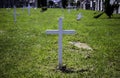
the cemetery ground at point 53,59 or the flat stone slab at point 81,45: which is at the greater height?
the cemetery ground at point 53,59

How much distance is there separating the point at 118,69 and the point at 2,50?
4.01m

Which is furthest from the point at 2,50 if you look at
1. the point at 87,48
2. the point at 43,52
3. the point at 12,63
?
the point at 87,48

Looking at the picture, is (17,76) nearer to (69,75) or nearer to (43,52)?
(69,75)

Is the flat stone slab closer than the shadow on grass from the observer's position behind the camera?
No

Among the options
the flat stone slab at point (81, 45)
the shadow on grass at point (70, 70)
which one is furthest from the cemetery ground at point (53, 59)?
the flat stone slab at point (81, 45)

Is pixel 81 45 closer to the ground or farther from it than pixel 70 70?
closer to the ground

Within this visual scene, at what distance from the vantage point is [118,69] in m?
8.26

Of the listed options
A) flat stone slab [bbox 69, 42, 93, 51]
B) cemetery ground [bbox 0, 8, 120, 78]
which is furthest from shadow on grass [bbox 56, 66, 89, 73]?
flat stone slab [bbox 69, 42, 93, 51]

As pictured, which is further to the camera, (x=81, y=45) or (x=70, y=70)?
(x=81, y=45)

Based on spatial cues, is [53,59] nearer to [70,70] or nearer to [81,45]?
[70,70]

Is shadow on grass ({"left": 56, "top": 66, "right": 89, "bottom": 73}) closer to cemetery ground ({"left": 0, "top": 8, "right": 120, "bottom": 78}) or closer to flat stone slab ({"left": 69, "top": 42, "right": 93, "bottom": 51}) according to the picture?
cemetery ground ({"left": 0, "top": 8, "right": 120, "bottom": 78})

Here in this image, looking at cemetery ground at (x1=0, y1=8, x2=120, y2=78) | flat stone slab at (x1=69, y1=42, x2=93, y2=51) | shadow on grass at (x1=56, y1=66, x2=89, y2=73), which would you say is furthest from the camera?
flat stone slab at (x1=69, y1=42, x2=93, y2=51)

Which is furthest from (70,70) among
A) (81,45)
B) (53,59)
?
(81,45)

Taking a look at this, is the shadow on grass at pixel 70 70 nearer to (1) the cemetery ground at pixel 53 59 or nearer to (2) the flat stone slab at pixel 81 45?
(1) the cemetery ground at pixel 53 59
